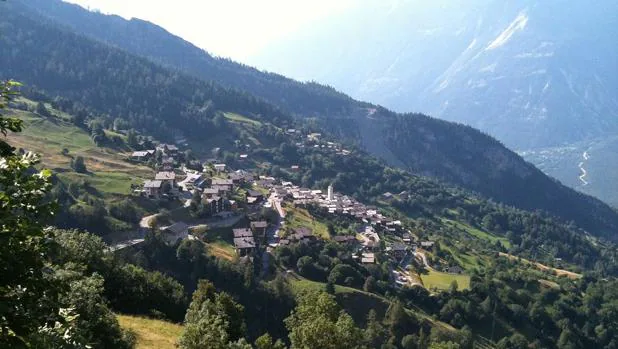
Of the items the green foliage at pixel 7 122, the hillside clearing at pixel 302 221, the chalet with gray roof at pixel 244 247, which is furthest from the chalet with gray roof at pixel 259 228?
the green foliage at pixel 7 122

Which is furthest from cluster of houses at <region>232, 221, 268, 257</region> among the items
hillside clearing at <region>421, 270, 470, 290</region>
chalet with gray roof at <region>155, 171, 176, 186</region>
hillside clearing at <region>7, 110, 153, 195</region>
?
hillside clearing at <region>421, 270, 470, 290</region>

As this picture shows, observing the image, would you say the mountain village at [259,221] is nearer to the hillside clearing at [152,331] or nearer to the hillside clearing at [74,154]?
the hillside clearing at [74,154]

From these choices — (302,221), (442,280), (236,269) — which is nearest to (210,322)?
(236,269)

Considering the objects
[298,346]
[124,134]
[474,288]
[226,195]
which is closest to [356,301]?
[474,288]

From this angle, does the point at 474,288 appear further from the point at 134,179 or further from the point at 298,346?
the point at 298,346

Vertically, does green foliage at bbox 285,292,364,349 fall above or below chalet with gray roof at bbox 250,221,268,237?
above

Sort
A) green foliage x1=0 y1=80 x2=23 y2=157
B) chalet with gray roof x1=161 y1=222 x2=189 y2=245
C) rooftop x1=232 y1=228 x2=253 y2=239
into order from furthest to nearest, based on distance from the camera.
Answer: rooftop x1=232 y1=228 x2=253 y2=239 < chalet with gray roof x1=161 y1=222 x2=189 y2=245 < green foliage x1=0 y1=80 x2=23 y2=157

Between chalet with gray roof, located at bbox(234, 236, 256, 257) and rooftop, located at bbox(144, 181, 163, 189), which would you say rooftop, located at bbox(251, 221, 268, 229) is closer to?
chalet with gray roof, located at bbox(234, 236, 256, 257)

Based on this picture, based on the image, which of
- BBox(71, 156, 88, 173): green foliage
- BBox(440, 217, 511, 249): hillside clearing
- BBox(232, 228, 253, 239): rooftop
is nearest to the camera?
BBox(232, 228, 253, 239): rooftop

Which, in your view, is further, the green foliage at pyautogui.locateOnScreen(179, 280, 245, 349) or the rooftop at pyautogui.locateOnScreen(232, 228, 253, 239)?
the rooftop at pyautogui.locateOnScreen(232, 228, 253, 239)

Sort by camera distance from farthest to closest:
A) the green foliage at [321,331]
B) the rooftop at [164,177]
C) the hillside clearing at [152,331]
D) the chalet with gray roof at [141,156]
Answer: the chalet with gray roof at [141,156], the rooftop at [164,177], the hillside clearing at [152,331], the green foliage at [321,331]

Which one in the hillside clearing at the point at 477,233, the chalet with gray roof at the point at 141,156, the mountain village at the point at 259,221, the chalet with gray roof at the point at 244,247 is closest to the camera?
the chalet with gray roof at the point at 244,247
